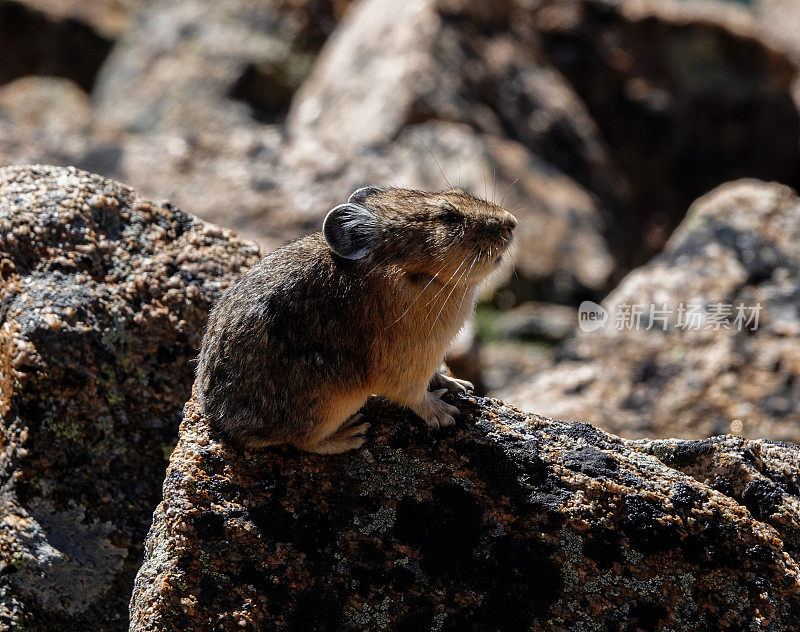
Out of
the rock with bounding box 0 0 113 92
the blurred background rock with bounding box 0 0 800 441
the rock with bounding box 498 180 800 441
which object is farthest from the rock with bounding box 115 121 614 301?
the rock with bounding box 0 0 113 92

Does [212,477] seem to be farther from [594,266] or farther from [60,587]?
[594,266]

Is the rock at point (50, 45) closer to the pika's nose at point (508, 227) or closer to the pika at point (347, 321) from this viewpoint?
the pika at point (347, 321)

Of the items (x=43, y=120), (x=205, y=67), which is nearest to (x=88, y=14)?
(x=43, y=120)

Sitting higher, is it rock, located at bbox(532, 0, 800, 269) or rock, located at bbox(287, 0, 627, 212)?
rock, located at bbox(532, 0, 800, 269)

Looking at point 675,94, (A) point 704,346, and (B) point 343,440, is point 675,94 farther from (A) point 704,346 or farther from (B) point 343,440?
(B) point 343,440

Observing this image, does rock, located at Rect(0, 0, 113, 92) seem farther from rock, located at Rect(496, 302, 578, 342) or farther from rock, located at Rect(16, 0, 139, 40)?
rock, located at Rect(496, 302, 578, 342)

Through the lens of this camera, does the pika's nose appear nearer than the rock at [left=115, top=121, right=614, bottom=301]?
Yes
